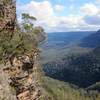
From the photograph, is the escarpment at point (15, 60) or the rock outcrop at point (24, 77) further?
the rock outcrop at point (24, 77)

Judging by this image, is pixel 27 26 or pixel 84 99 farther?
Result: pixel 84 99

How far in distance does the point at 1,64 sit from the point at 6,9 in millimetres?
5469

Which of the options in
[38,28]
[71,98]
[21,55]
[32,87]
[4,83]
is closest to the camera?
[4,83]

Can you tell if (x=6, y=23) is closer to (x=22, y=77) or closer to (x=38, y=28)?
(x=22, y=77)

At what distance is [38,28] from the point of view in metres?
47.0

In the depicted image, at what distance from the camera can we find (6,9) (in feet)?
111

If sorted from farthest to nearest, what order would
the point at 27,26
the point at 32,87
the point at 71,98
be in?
the point at 71,98
the point at 27,26
the point at 32,87

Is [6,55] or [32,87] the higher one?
[6,55]

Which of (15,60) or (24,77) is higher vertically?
(15,60)

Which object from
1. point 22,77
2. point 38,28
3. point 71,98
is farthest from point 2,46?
point 71,98

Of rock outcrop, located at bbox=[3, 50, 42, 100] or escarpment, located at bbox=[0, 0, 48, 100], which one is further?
rock outcrop, located at bbox=[3, 50, 42, 100]

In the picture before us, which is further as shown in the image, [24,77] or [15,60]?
[24,77]

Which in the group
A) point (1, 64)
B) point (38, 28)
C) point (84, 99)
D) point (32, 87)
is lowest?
point (84, 99)

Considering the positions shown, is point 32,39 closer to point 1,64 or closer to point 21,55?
point 21,55
